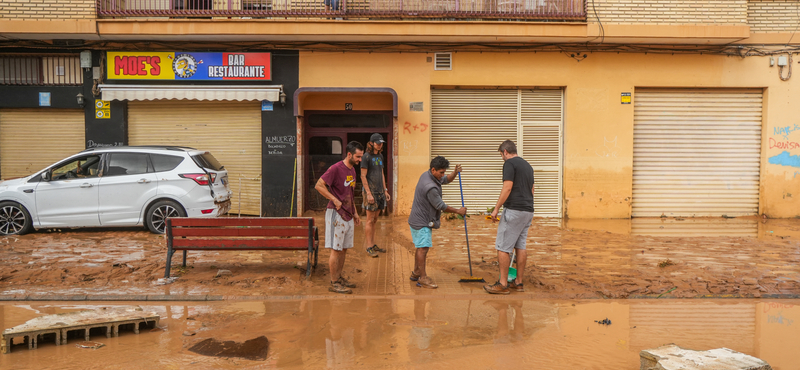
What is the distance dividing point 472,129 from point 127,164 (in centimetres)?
735

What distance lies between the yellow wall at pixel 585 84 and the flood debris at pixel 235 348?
28.0 ft

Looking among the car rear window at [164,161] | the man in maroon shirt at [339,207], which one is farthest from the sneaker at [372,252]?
the car rear window at [164,161]

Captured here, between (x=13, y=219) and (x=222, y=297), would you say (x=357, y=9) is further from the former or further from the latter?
(x=222, y=297)

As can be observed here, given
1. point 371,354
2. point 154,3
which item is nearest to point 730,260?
point 371,354

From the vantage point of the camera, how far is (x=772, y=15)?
42.9ft

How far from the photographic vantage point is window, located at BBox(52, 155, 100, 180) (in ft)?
32.7

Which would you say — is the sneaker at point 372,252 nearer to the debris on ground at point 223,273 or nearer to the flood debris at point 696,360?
the debris on ground at point 223,273

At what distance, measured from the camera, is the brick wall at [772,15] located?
42.7ft

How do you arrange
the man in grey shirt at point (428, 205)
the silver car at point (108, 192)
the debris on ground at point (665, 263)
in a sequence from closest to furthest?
the man in grey shirt at point (428, 205), the debris on ground at point (665, 263), the silver car at point (108, 192)

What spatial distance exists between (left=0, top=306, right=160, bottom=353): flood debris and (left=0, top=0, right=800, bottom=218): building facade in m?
8.01

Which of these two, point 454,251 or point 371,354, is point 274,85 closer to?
point 454,251

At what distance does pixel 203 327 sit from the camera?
16.7 feet

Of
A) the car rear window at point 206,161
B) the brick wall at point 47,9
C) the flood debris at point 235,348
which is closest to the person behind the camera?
the flood debris at point 235,348

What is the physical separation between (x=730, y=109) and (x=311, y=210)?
10.2 m
